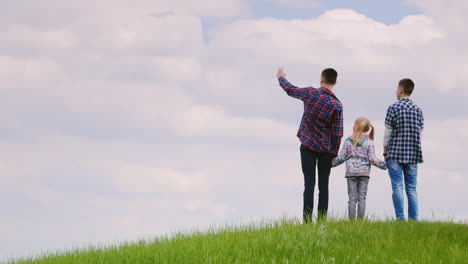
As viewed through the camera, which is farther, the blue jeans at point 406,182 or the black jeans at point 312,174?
the blue jeans at point 406,182

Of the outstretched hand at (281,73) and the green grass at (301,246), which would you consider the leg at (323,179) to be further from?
the outstretched hand at (281,73)

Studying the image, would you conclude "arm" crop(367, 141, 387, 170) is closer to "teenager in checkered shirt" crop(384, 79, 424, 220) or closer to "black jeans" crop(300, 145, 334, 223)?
"teenager in checkered shirt" crop(384, 79, 424, 220)

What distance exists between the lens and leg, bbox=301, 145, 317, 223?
11.5 meters

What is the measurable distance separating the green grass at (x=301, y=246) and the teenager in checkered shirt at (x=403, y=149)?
1.38 m

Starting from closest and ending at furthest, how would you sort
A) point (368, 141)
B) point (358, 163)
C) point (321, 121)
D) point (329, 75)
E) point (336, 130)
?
1. point (321, 121)
2. point (336, 130)
3. point (329, 75)
4. point (358, 163)
5. point (368, 141)

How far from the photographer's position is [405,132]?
495 inches

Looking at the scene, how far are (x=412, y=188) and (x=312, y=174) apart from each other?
95.4 inches

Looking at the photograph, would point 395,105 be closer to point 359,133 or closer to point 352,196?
point 359,133

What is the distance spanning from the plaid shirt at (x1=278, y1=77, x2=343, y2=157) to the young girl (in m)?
0.74

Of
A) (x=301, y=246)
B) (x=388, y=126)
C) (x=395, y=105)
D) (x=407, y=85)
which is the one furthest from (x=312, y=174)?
(x=407, y=85)

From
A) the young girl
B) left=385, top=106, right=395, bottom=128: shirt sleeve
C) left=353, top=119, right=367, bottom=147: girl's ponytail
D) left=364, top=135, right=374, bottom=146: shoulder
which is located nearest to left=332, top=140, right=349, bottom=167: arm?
the young girl

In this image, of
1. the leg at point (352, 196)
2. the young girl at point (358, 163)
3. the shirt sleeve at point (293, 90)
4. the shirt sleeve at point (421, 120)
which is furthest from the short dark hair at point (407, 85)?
the shirt sleeve at point (293, 90)

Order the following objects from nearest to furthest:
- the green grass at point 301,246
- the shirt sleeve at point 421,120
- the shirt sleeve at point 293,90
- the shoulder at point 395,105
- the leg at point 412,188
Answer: the green grass at point 301,246 < the shirt sleeve at point 293,90 < the leg at point 412,188 < the shoulder at point 395,105 < the shirt sleeve at point 421,120

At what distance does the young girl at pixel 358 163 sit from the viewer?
12391mm
